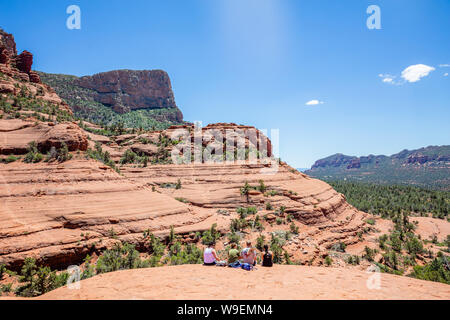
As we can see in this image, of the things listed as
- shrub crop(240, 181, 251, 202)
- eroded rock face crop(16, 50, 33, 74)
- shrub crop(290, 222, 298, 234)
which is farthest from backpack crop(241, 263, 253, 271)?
eroded rock face crop(16, 50, 33, 74)

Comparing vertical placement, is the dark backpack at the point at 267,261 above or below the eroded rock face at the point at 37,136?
below

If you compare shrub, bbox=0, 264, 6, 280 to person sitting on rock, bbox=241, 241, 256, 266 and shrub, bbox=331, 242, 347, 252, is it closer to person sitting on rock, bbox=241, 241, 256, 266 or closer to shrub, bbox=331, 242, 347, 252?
person sitting on rock, bbox=241, 241, 256, 266

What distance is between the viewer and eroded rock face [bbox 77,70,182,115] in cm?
7950

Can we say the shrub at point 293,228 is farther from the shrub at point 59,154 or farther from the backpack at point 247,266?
the shrub at point 59,154

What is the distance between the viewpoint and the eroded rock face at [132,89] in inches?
3130

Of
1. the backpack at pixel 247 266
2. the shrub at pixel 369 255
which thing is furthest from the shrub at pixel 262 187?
the backpack at pixel 247 266

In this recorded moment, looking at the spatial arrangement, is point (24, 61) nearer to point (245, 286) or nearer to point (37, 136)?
point (37, 136)

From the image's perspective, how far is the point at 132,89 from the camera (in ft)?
290

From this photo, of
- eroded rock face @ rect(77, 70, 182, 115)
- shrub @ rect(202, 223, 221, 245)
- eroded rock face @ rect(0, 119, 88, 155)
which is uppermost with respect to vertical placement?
eroded rock face @ rect(77, 70, 182, 115)

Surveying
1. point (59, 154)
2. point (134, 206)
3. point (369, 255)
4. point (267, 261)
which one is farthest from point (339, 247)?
point (59, 154)

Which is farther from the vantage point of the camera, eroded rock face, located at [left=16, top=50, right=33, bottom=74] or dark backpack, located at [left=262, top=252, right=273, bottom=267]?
eroded rock face, located at [left=16, top=50, right=33, bottom=74]
